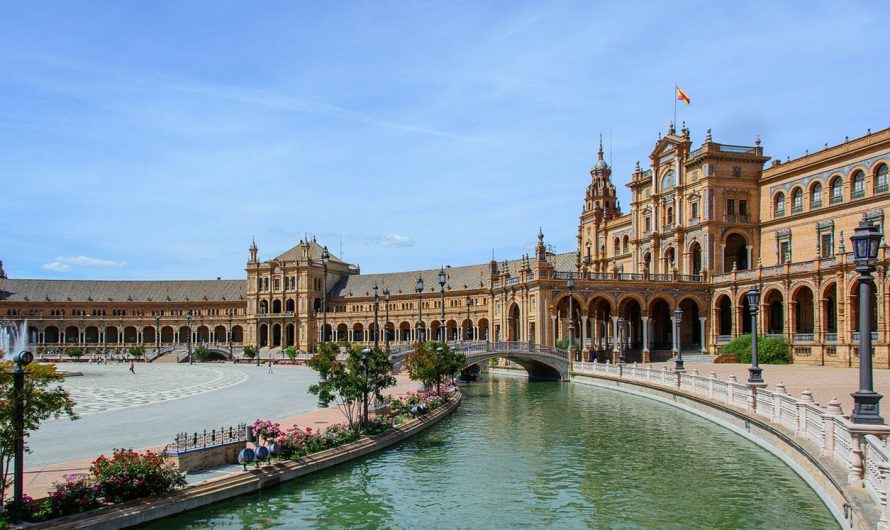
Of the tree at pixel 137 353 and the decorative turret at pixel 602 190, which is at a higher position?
the decorative turret at pixel 602 190

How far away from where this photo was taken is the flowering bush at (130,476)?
54.4 ft

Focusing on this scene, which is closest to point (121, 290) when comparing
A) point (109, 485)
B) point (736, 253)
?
point (736, 253)

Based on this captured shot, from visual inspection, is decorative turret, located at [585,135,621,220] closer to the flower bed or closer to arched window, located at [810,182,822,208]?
arched window, located at [810,182,822,208]

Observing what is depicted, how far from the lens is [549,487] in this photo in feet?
72.0

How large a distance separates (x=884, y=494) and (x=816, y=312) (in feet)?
165

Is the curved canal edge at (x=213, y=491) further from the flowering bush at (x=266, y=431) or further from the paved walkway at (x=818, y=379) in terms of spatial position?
the paved walkway at (x=818, y=379)

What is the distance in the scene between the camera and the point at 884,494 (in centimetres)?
1234

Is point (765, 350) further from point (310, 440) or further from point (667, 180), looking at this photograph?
point (310, 440)

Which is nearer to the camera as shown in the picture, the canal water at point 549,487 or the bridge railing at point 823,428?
the bridge railing at point 823,428

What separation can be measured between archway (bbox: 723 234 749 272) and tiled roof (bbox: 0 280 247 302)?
89972 mm

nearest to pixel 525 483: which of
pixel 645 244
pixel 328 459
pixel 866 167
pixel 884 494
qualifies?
pixel 328 459

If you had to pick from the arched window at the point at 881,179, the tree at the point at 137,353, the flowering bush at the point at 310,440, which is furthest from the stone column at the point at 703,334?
the tree at the point at 137,353

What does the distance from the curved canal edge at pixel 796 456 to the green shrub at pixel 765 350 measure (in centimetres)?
1895

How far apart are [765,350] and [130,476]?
5382 centimetres
